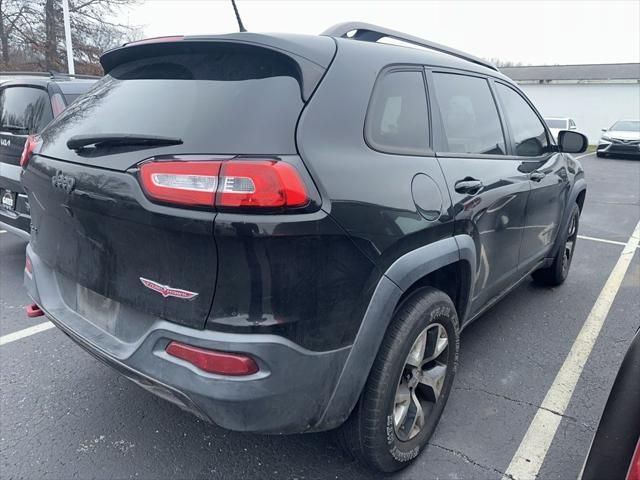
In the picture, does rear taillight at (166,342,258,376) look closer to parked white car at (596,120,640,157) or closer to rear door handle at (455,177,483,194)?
rear door handle at (455,177,483,194)

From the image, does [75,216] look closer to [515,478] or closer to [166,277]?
[166,277]

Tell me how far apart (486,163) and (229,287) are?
1.80 m

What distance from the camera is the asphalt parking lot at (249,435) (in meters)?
2.31

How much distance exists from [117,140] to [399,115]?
1.20 metres

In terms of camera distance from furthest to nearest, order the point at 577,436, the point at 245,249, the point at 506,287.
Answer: the point at 506,287 < the point at 577,436 < the point at 245,249

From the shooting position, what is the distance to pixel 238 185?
1.59 meters

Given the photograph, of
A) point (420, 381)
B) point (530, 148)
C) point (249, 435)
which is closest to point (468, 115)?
point (530, 148)

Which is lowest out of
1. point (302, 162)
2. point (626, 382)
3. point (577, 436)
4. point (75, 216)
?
point (577, 436)

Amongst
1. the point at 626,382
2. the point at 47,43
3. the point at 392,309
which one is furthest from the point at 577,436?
the point at 47,43

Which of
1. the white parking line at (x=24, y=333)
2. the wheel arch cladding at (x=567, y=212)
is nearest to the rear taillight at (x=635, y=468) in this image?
the wheel arch cladding at (x=567, y=212)

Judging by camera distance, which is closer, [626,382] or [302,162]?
[302,162]

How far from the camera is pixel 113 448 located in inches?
94.5

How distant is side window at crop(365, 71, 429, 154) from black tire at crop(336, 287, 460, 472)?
0.69 metres

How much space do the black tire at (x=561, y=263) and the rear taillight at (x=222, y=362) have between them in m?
3.59
